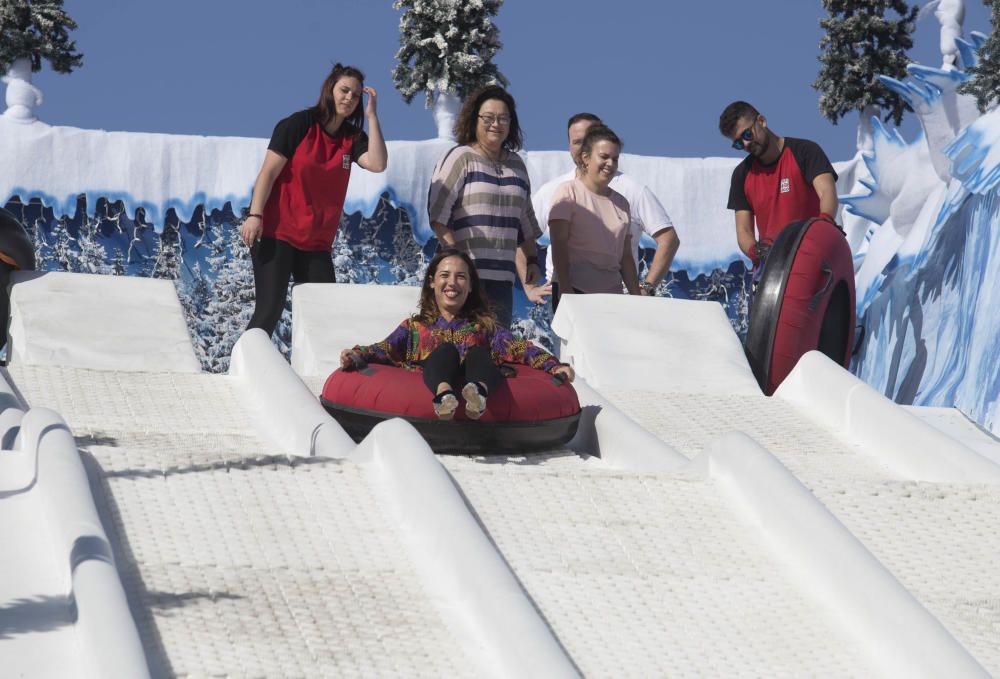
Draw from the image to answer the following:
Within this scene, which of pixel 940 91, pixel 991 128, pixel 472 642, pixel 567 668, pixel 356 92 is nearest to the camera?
pixel 567 668

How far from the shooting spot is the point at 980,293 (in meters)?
8.41

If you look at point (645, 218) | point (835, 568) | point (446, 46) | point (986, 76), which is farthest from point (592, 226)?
point (446, 46)

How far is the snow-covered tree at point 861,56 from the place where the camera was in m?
14.0

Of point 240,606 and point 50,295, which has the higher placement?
point 240,606

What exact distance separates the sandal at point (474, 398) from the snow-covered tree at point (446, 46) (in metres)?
9.53

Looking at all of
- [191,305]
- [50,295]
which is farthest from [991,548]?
[191,305]

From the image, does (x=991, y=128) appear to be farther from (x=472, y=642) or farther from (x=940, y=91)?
(x=472, y=642)

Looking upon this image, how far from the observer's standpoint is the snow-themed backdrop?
940 cm

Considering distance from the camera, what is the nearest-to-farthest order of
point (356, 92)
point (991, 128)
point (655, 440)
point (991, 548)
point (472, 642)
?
point (472, 642), point (991, 548), point (655, 440), point (356, 92), point (991, 128)

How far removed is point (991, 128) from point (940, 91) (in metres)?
1.58

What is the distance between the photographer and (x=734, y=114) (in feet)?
21.2

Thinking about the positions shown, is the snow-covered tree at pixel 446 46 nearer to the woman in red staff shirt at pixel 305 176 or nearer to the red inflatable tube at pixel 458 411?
the woman in red staff shirt at pixel 305 176

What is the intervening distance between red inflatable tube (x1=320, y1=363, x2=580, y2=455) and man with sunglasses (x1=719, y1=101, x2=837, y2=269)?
2265 millimetres

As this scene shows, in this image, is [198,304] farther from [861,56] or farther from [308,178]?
[861,56]
